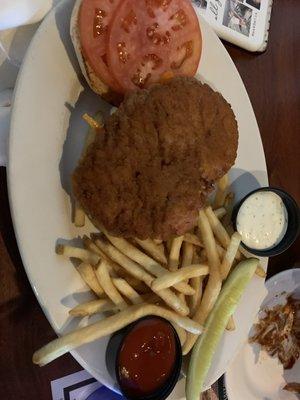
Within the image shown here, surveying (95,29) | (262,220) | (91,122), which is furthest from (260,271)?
(95,29)

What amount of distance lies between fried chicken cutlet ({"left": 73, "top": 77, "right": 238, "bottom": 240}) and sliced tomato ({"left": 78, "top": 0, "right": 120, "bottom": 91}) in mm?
142

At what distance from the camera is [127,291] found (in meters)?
1.49

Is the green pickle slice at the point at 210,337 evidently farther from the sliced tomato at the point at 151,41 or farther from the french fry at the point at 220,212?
the sliced tomato at the point at 151,41

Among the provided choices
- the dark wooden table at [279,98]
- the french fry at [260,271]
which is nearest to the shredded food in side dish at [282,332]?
the dark wooden table at [279,98]

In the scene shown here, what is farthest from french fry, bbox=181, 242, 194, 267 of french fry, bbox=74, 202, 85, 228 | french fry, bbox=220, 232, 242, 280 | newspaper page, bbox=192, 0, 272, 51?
newspaper page, bbox=192, 0, 272, 51

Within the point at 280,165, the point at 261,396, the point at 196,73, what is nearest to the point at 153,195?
the point at 196,73

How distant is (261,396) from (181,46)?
1365 millimetres

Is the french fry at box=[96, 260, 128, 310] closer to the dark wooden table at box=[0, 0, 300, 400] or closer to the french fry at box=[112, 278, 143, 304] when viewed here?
the french fry at box=[112, 278, 143, 304]

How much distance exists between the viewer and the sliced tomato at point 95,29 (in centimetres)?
144

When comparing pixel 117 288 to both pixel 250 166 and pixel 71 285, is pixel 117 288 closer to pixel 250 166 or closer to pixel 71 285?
pixel 71 285

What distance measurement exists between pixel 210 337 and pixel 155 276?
0.26 metres

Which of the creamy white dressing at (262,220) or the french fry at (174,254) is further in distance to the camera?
the creamy white dressing at (262,220)

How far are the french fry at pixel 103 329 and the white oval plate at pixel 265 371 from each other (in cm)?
51

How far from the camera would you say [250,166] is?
1900mm
